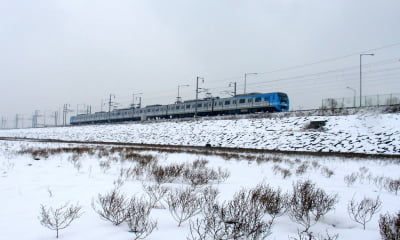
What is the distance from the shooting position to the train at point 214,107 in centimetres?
3856

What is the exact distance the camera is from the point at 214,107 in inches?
1768

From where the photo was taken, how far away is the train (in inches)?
1518

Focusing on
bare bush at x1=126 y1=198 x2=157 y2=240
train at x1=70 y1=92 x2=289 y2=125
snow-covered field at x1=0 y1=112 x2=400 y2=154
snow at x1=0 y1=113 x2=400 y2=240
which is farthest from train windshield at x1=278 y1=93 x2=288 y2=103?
bare bush at x1=126 y1=198 x2=157 y2=240

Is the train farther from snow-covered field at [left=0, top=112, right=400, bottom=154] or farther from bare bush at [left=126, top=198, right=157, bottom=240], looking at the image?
bare bush at [left=126, top=198, right=157, bottom=240]

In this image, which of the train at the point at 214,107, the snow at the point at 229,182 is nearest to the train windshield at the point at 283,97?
the train at the point at 214,107

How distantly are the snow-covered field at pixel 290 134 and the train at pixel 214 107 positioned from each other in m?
5.68

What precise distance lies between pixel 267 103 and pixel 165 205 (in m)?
35.1

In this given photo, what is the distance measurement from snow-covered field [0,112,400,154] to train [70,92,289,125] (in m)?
5.68

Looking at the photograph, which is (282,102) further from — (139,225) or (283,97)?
(139,225)

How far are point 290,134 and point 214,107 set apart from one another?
65.0 feet

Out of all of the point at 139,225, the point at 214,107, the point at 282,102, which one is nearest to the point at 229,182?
the point at 139,225

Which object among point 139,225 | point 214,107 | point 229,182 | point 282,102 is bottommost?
point 229,182

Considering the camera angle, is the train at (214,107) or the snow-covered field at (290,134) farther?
the train at (214,107)

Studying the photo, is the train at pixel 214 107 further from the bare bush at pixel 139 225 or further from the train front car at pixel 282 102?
the bare bush at pixel 139 225
